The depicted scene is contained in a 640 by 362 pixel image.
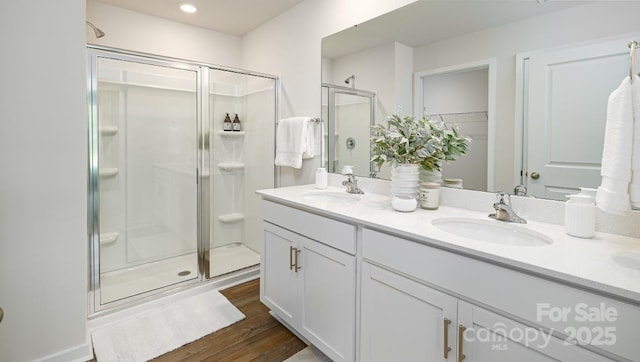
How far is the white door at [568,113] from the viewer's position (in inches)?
47.1

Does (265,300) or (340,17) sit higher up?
(340,17)

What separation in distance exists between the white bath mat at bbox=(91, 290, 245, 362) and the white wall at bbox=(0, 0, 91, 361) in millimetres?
187

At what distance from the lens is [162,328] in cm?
196

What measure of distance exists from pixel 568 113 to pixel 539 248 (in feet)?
2.13

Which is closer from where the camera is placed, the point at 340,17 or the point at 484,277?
the point at 484,277

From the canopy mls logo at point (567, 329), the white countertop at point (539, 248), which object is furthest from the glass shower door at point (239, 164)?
the canopy mls logo at point (567, 329)

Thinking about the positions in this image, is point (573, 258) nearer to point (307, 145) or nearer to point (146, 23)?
point (307, 145)

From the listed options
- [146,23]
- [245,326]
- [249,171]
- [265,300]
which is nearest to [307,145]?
[249,171]

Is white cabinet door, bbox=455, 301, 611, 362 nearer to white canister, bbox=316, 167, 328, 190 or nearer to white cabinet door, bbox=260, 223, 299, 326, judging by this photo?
white cabinet door, bbox=260, 223, 299, 326

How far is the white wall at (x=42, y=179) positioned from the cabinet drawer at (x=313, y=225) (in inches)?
39.5

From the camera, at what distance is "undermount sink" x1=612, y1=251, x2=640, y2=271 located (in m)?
0.87

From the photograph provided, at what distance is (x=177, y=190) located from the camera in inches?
110

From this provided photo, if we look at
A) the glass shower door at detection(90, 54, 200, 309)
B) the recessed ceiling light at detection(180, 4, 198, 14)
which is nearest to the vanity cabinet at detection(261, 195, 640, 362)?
the glass shower door at detection(90, 54, 200, 309)

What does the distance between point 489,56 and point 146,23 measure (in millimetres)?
2919
